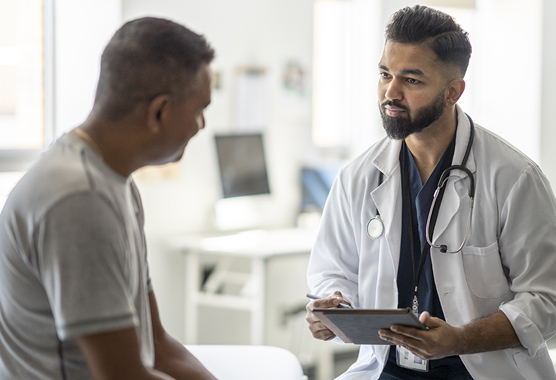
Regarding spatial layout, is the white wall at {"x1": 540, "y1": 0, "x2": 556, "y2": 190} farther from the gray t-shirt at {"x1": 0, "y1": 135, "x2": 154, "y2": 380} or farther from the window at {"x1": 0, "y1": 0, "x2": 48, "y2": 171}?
the gray t-shirt at {"x1": 0, "y1": 135, "x2": 154, "y2": 380}

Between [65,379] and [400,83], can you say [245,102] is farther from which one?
[65,379]

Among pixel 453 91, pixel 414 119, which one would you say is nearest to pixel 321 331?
pixel 414 119

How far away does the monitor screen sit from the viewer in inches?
159

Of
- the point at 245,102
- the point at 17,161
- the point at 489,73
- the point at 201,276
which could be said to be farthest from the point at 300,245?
the point at 489,73

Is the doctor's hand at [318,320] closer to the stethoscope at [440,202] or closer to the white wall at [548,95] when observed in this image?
the stethoscope at [440,202]

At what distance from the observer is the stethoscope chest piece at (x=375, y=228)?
1896 millimetres

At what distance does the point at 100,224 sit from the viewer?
1004 mm

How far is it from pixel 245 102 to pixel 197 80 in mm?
3082

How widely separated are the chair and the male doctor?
0.15 m

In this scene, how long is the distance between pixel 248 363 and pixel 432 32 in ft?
3.32

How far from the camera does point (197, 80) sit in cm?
116

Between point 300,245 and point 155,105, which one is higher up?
point 155,105

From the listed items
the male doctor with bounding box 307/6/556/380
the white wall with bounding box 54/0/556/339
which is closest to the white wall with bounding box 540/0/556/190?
the white wall with bounding box 54/0/556/339

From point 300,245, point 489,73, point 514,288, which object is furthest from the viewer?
point 489,73
